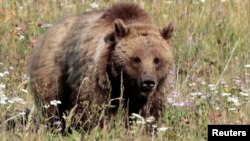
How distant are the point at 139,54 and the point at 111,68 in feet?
0.90

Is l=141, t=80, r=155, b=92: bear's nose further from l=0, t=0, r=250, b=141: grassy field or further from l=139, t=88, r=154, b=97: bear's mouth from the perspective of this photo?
l=0, t=0, r=250, b=141: grassy field

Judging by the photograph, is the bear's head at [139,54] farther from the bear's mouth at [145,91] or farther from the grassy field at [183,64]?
the grassy field at [183,64]

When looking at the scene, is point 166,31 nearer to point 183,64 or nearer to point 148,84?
point 148,84

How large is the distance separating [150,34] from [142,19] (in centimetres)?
34

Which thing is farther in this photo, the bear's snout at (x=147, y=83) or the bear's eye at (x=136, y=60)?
the bear's eye at (x=136, y=60)

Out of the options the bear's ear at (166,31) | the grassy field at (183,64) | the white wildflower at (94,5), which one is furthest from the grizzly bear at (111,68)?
the white wildflower at (94,5)

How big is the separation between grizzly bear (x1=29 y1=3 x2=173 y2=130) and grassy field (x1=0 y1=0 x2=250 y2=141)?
237mm

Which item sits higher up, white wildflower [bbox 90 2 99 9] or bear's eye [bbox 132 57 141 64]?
white wildflower [bbox 90 2 99 9]

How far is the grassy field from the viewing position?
254 inches

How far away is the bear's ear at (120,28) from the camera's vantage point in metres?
6.98


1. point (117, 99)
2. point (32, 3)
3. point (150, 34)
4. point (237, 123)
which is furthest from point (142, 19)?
point (32, 3)

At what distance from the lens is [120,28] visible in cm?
700

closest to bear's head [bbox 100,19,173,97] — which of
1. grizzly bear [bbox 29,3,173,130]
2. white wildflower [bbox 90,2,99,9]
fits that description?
grizzly bear [bbox 29,3,173,130]

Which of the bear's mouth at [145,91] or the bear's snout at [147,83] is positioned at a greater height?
the bear's snout at [147,83]
